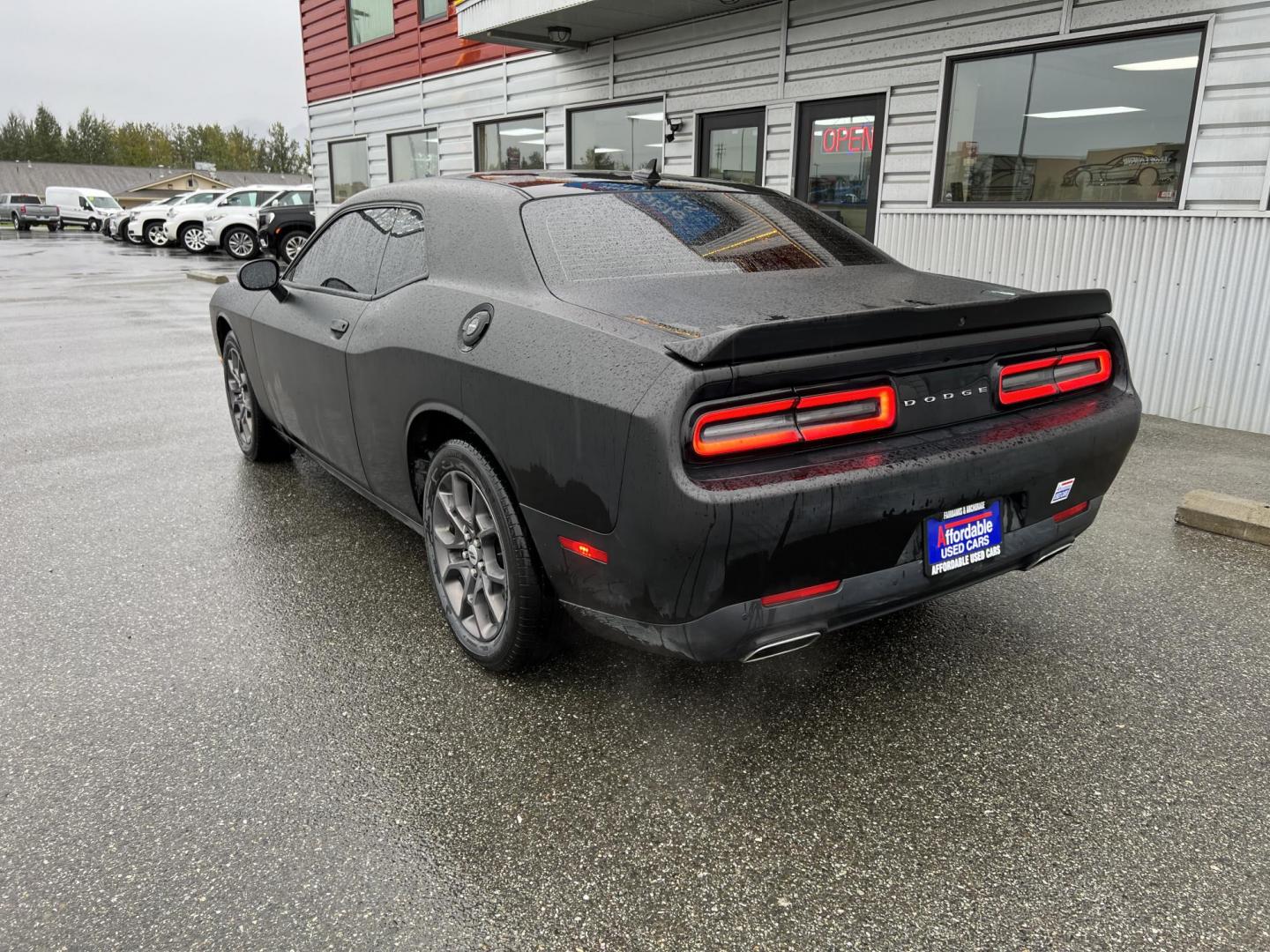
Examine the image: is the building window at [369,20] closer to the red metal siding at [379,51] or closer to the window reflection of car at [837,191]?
the red metal siding at [379,51]

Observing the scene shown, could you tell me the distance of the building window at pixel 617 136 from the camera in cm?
1056

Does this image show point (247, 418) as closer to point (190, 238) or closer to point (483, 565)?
point (483, 565)

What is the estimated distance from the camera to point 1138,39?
635cm

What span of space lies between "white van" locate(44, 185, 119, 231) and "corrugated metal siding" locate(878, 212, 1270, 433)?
4538cm

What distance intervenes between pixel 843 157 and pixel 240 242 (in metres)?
19.8

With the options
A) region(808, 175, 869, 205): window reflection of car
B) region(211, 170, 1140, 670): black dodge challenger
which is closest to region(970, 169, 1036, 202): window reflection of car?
region(808, 175, 869, 205): window reflection of car

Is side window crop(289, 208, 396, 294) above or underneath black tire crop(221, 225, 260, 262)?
above

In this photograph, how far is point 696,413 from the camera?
7.06 feet

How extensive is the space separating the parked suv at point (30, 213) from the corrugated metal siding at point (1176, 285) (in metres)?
45.9

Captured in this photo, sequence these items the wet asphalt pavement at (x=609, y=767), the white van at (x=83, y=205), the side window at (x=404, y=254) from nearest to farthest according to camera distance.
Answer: the wet asphalt pavement at (x=609, y=767) → the side window at (x=404, y=254) → the white van at (x=83, y=205)

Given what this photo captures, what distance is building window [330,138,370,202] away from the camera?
655 inches

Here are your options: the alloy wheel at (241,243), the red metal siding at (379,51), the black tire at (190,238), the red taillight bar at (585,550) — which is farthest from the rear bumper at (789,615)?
the black tire at (190,238)

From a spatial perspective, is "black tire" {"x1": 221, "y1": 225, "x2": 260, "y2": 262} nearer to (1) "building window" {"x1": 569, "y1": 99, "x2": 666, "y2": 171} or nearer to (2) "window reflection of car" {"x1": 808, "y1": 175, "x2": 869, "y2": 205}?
(1) "building window" {"x1": 569, "y1": 99, "x2": 666, "y2": 171}

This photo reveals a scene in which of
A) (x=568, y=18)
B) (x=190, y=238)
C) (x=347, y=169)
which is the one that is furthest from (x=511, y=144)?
(x=190, y=238)
